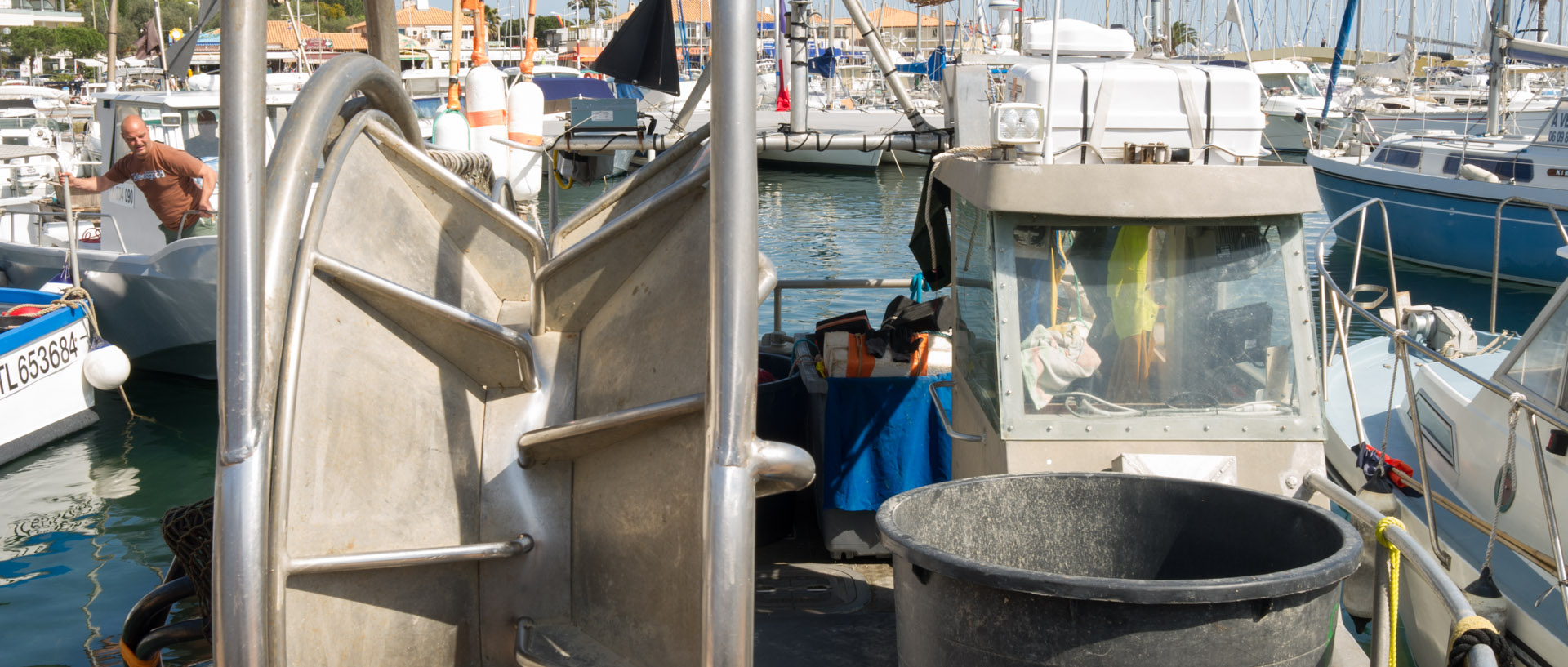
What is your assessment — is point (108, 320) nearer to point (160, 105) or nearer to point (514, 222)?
point (160, 105)

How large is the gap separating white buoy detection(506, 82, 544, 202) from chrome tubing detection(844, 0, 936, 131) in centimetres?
187

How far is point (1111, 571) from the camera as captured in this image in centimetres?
324

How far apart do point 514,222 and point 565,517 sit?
3.16 ft

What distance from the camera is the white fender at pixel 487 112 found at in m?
6.18

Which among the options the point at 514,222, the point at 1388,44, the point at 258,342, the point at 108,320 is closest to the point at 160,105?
the point at 108,320

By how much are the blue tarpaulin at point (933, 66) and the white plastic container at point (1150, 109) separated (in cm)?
2576

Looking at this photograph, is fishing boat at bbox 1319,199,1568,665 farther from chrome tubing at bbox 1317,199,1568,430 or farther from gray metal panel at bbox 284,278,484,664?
gray metal panel at bbox 284,278,484,664

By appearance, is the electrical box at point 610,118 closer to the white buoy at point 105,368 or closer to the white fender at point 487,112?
the white fender at point 487,112

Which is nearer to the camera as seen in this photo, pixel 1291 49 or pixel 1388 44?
pixel 1388 44

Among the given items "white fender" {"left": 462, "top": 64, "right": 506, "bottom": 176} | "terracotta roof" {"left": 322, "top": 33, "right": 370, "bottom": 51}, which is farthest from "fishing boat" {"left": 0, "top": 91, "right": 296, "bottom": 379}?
"terracotta roof" {"left": 322, "top": 33, "right": 370, "bottom": 51}

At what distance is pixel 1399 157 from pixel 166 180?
18641 millimetres

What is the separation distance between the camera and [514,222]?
11.5 feet

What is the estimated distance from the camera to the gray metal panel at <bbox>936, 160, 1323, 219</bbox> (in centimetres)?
368

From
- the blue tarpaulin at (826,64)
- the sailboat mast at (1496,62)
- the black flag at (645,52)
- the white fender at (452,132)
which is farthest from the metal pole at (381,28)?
the blue tarpaulin at (826,64)
